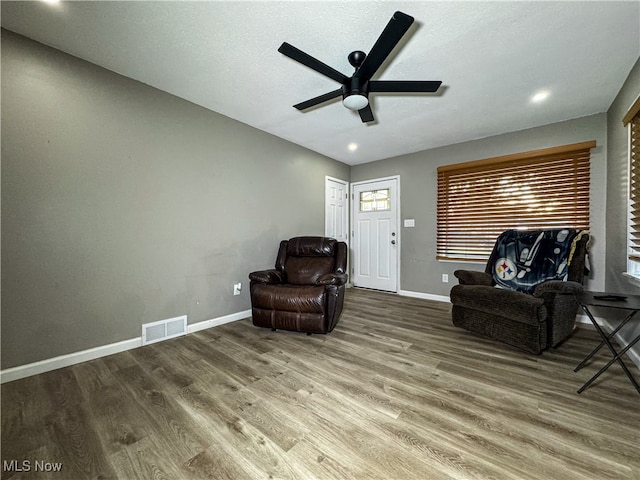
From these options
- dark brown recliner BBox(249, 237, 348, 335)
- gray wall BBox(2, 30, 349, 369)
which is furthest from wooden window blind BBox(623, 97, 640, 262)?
gray wall BBox(2, 30, 349, 369)

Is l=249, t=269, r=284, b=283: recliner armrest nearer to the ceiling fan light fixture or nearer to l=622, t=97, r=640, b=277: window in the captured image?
the ceiling fan light fixture

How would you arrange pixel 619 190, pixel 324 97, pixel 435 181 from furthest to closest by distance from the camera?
pixel 435 181, pixel 619 190, pixel 324 97

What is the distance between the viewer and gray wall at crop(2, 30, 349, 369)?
5.79ft

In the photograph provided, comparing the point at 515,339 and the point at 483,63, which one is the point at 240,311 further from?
the point at 483,63

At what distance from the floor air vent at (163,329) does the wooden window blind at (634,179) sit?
399 centimetres

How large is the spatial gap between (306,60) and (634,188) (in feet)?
9.34

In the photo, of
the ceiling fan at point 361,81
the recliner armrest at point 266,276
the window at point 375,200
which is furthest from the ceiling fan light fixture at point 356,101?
the window at point 375,200

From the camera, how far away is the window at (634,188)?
78.2 inches

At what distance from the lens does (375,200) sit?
4.61 m

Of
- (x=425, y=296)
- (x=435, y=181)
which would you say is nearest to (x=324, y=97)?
(x=435, y=181)

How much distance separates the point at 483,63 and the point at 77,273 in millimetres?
3674

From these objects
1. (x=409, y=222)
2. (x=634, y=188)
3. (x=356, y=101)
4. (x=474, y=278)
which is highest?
(x=356, y=101)

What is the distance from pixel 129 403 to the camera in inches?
59.0

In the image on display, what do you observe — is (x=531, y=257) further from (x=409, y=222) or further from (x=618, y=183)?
(x=409, y=222)
